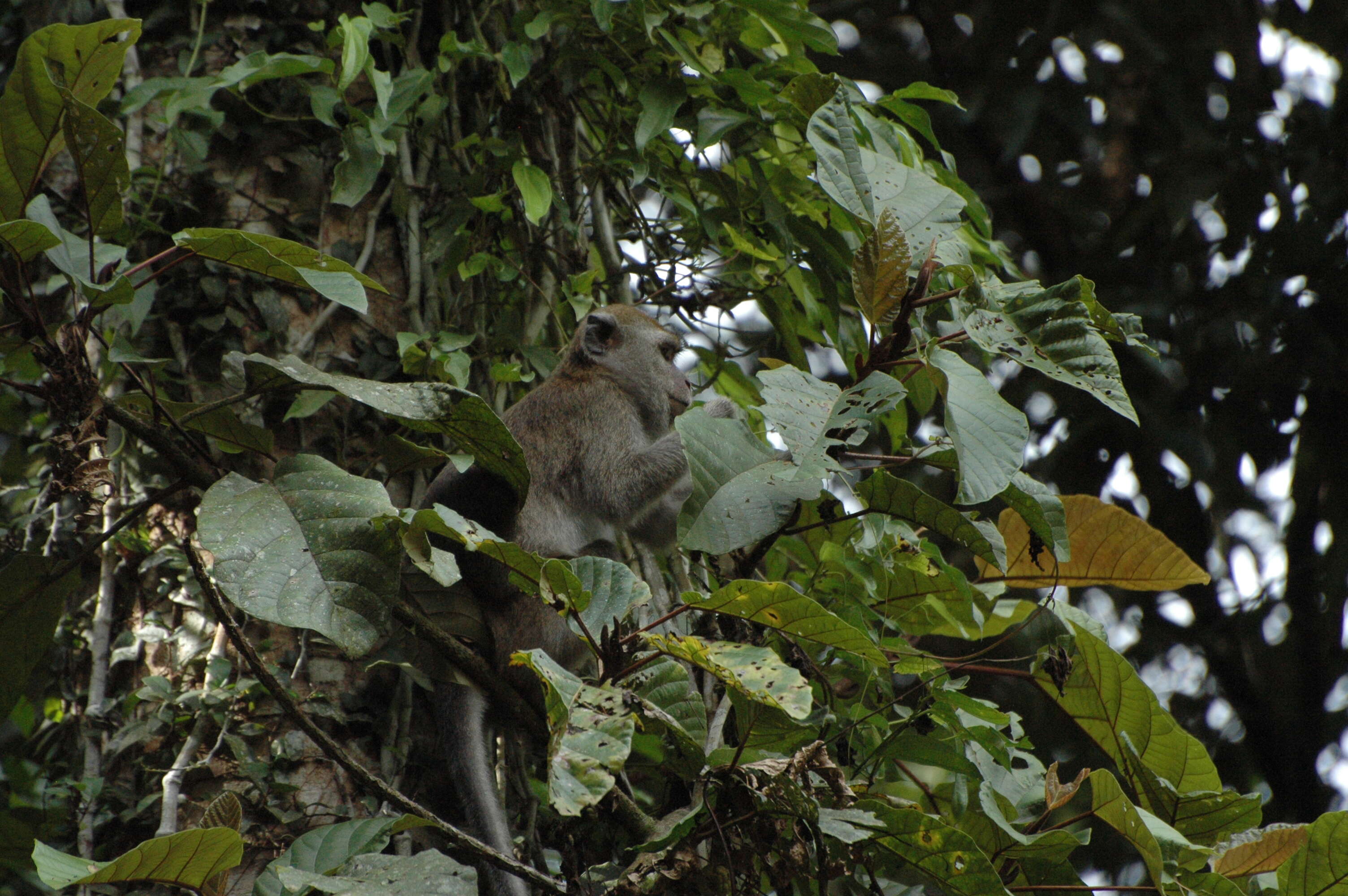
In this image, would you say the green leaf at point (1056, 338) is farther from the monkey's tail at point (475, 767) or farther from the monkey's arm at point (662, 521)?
the monkey's arm at point (662, 521)

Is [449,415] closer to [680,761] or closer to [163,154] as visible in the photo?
[680,761]

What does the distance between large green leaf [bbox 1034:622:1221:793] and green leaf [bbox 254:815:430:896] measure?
122 cm

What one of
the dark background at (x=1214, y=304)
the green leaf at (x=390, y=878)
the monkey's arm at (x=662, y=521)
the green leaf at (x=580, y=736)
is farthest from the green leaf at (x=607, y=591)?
the dark background at (x=1214, y=304)

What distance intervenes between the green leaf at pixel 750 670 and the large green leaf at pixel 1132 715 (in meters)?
0.72

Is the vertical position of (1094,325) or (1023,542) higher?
(1094,325)

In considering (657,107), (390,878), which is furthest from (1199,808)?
(657,107)

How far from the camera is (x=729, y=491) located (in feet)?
5.49

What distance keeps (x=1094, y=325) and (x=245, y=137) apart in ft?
6.97

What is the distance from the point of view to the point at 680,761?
6.00 feet

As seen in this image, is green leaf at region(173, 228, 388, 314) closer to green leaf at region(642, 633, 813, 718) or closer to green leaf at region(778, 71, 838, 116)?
green leaf at region(642, 633, 813, 718)

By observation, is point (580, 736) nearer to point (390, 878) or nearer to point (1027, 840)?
point (390, 878)

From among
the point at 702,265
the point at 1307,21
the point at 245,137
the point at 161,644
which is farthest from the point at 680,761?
the point at 1307,21

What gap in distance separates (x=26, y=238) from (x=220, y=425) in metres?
0.48

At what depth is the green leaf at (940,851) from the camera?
175 cm
